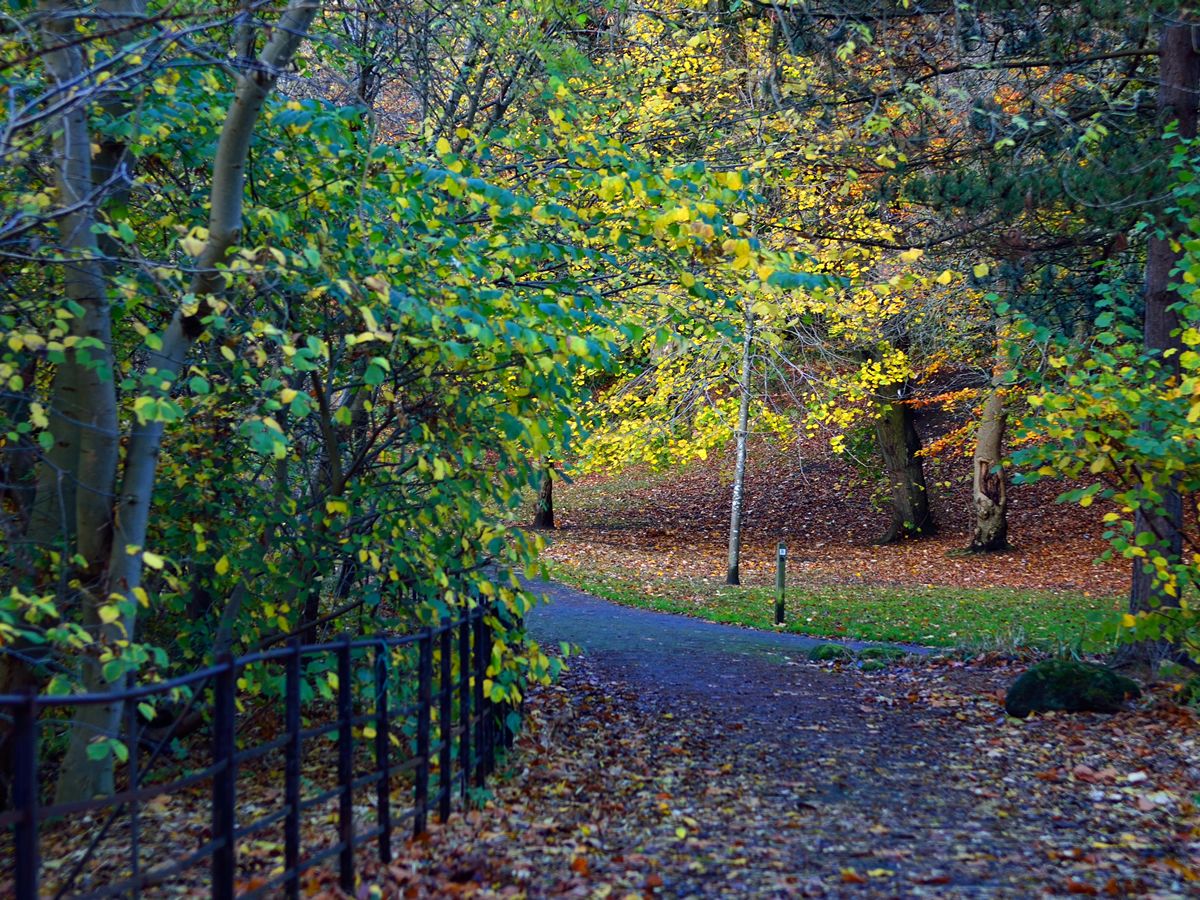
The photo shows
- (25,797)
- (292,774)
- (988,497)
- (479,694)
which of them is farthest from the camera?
(988,497)

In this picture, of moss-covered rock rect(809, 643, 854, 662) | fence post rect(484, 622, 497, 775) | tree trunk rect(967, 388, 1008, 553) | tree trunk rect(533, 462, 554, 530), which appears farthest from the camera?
tree trunk rect(533, 462, 554, 530)

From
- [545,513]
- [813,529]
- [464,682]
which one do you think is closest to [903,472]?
[813,529]

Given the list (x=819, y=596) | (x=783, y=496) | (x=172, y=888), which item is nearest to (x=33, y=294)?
(x=172, y=888)

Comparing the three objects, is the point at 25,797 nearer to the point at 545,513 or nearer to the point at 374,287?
the point at 374,287

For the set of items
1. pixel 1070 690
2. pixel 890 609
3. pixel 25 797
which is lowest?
pixel 890 609

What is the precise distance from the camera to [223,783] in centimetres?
380

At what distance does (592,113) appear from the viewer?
773cm

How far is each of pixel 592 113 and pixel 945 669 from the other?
679 centimetres

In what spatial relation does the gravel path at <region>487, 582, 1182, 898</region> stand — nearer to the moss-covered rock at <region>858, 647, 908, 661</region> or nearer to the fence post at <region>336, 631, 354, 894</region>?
the moss-covered rock at <region>858, 647, 908, 661</region>

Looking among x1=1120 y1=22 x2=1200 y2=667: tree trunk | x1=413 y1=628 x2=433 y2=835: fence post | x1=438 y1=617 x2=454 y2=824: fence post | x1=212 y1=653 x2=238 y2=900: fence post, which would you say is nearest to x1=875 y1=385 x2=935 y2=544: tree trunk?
x1=1120 y1=22 x2=1200 y2=667: tree trunk

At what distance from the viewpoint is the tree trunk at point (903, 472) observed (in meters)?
24.7

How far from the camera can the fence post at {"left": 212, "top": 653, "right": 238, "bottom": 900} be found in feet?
12.3

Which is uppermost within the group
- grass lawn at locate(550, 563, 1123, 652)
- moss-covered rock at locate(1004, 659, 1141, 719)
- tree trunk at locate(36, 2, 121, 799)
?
tree trunk at locate(36, 2, 121, 799)

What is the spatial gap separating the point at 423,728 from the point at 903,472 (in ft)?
→ 68.5
